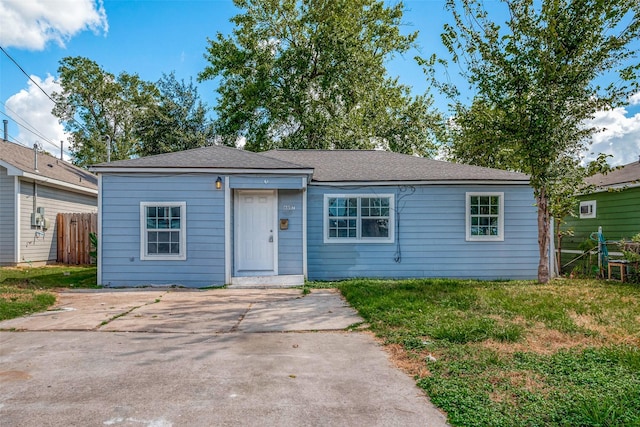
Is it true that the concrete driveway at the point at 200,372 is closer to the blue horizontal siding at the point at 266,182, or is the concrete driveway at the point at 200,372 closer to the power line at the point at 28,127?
the blue horizontal siding at the point at 266,182

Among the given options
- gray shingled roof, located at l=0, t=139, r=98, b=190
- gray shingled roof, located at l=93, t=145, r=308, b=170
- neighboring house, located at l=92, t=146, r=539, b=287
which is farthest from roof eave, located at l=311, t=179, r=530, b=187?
gray shingled roof, located at l=0, t=139, r=98, b=190

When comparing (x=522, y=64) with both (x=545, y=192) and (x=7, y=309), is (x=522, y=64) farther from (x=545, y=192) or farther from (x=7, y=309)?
(x=7, y=309)

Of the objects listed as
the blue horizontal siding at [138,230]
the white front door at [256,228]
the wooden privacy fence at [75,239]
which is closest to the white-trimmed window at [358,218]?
the white front door at [256,228]

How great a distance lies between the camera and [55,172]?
570 inches

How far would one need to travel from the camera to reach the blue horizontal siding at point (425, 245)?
984 centimetres

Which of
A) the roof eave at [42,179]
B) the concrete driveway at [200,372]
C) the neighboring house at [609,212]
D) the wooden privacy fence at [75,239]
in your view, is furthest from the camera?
the wooden privacy fence at [75,239]

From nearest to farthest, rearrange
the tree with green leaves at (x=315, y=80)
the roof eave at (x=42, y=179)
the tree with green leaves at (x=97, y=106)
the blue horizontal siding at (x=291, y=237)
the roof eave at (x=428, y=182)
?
the blue horizontal siding at (x=291, y=237)
the roof eave at (x=428, y=182)
the roof eave at (x=42, y=179)
the tree with green leaves at (x=315, y=80)
the tree with green leaves at (x=97, y=106)

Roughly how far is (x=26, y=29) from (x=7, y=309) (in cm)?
914

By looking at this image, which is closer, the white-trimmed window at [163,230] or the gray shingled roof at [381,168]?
the white-trimmed window at [163,230]

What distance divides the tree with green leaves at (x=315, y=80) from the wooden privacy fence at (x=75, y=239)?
30.5ft

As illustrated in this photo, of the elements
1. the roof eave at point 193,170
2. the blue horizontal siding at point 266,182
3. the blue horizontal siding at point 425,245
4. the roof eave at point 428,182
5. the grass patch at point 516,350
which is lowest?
the grass patch at point 516,350

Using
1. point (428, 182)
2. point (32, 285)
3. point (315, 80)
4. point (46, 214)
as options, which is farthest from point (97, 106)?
point (428, 182)

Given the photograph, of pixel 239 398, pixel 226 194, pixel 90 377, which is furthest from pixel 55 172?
pixel 239 398

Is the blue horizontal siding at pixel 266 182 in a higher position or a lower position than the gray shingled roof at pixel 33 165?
lower
